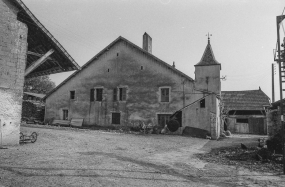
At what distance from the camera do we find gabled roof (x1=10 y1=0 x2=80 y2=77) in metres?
9.29

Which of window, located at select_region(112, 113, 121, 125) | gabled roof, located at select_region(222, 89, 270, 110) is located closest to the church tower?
window, located at select_region(112, 113, 121, 125)

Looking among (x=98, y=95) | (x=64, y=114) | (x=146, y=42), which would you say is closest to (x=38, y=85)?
(x=64, y=114)

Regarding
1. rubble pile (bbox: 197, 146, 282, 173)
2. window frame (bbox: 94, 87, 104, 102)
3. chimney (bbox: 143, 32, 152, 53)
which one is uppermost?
chimney (bbox: 143, 32, 152, 53)

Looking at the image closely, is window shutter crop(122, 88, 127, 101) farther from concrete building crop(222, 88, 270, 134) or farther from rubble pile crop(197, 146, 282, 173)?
rubble pile crop(197, 146, 282, 173)

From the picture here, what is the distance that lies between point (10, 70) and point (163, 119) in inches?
544

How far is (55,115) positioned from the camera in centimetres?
2392

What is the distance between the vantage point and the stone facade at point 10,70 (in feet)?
27.2

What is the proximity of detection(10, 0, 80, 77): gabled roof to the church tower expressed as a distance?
454 inches

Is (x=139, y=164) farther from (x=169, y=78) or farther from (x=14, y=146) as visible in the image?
(x=169, y=78)

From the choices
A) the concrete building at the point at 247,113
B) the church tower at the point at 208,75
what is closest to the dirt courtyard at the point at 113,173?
the church tower at the point at 208,75

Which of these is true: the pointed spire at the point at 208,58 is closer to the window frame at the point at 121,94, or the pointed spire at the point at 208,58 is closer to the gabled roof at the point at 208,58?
the gabled roof at the point at 208,58

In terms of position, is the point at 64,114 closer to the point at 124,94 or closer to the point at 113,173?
the point at 124,94

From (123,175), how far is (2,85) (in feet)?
19.9

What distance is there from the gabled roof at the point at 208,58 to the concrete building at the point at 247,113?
9.73m
